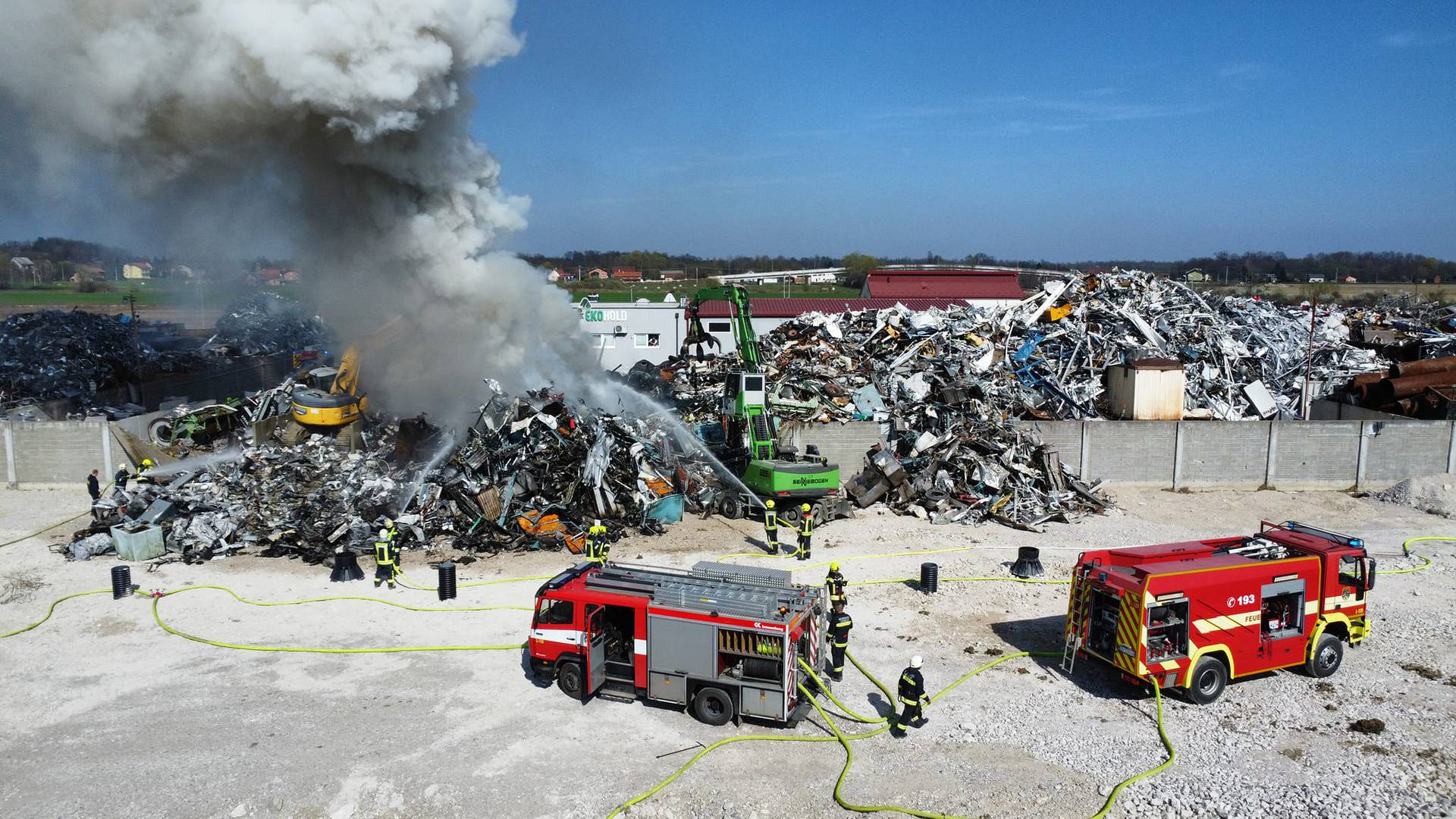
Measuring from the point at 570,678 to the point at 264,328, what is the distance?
39.9 metres

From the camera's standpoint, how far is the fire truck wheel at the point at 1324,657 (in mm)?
10531

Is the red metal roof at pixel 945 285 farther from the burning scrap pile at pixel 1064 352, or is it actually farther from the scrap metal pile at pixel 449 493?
the scrap metal pile at pixel 449 493

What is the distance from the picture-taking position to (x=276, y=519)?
16.6m

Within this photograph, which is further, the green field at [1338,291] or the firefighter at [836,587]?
the green field at [1338,291]

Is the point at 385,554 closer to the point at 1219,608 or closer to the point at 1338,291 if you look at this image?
the point at 1219,608

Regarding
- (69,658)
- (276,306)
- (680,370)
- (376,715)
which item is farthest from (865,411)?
(276,306)

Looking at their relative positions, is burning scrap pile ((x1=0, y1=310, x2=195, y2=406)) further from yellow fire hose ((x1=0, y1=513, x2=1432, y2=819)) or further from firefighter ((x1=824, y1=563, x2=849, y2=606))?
firefighter ((x1=824, y1=563, x2=849, y2=606))

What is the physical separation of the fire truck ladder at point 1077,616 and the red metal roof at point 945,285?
38.1 m

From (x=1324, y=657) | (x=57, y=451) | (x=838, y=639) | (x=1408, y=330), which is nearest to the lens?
(x=838, y=639)

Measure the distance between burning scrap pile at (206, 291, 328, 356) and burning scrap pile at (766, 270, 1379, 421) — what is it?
25.0m

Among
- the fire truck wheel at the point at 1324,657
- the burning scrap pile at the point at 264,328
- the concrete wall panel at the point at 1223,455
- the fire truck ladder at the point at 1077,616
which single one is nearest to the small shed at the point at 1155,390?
the concrete wall panel at the point at 1223,455

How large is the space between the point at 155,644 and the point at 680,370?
1938 centimetres

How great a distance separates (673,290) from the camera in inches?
2491

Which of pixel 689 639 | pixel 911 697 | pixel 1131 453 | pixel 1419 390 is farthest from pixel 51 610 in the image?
pixel 1419 390
